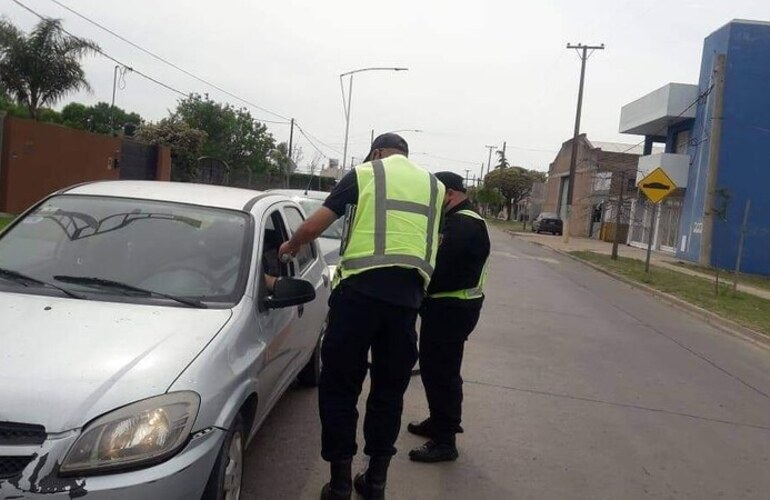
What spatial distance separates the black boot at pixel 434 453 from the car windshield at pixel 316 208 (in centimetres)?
454

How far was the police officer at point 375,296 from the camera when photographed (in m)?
3.66

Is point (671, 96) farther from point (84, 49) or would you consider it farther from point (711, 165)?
point (84, 49)

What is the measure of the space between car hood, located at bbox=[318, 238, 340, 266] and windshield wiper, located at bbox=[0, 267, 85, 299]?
161 inches

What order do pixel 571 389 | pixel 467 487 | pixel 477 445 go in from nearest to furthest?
pixel 467 487, pixel 477 445, pixel 571 389

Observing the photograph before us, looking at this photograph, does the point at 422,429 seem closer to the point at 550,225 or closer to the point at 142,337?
the point at 142,337

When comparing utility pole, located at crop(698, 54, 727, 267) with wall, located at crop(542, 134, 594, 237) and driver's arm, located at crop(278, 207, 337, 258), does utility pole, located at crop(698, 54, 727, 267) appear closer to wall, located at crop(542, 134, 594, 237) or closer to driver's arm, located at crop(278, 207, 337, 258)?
wall, located at crop(542, 134, 594, 237)

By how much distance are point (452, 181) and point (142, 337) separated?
2.30 metres

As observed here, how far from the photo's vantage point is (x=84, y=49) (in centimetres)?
2567

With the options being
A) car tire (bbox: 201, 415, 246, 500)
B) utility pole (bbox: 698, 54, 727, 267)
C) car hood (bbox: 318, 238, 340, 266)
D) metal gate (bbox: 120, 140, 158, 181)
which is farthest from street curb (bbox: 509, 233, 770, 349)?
metal gate (bbox: 120, 140, 158, 181)

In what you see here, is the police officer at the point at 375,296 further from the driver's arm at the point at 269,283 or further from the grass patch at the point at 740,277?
the grass patch at the point at 740,277

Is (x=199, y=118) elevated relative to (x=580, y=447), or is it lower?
elevated

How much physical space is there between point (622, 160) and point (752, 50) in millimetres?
19767

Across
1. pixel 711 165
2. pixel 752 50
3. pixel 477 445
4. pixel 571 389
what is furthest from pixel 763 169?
pixel 477 445

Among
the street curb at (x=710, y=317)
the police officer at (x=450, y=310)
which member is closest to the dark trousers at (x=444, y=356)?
the police officer at (x=450, y=310)
